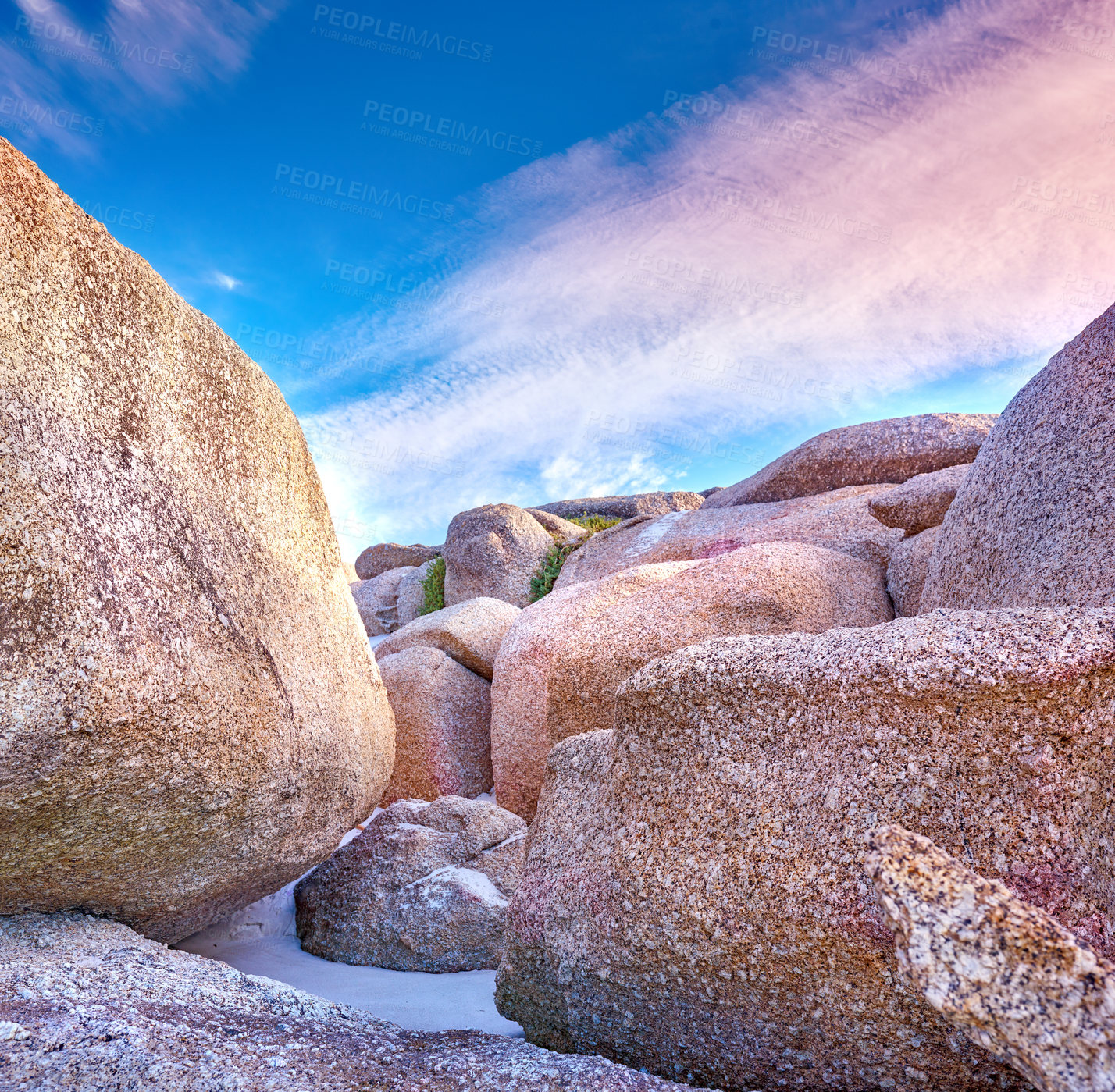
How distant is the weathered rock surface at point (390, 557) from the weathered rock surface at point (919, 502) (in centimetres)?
1400

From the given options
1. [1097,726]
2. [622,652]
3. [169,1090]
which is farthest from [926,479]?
[169,1090]

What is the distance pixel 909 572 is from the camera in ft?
20.9

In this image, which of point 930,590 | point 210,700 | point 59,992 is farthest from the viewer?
point 930,590

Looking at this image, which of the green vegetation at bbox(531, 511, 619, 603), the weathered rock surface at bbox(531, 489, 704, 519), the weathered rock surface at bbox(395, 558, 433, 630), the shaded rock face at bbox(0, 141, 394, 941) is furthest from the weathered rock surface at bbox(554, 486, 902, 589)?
the weathered rock surface at bbox(531, 489, 704, 519)

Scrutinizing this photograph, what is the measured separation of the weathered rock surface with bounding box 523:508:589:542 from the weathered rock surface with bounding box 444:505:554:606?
2.25 feet

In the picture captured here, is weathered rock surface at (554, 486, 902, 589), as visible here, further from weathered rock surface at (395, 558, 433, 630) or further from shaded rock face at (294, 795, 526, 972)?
weathered rock surface at (395, 558, 433, 630)

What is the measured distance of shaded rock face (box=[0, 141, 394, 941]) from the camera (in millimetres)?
2514

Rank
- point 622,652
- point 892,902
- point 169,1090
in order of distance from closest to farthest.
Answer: point 892,902, point 169,1090, point 622,652

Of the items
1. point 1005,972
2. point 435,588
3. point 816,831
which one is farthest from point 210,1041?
point 435,588

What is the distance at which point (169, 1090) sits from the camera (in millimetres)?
1965

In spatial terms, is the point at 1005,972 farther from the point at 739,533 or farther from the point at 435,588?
the point at 435,588

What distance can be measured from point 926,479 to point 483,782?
5525 millimetres

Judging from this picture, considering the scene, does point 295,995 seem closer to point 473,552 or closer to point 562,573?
point 562,573

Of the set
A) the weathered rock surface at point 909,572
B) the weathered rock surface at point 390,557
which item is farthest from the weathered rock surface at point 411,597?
the weathered rock surface at point 909,572
